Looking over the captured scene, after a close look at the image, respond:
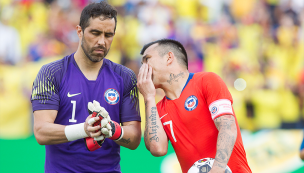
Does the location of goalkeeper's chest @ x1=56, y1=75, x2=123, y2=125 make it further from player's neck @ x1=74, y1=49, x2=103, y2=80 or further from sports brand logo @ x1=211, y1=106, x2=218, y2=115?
sports brand logo @ x1=211, y1=106, x2=218, y2=115

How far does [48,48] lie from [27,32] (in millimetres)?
1218

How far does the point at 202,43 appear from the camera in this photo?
395 inches

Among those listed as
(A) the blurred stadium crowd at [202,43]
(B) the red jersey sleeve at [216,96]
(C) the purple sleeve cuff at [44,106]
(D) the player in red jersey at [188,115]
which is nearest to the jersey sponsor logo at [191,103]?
(D) the player in red jersey at [188,115]

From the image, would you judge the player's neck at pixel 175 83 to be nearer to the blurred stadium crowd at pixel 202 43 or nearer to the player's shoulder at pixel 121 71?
the player's shoulder at pixel 121 71

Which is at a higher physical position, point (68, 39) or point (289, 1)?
point (289, 1)

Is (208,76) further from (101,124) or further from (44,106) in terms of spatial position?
(44,106)

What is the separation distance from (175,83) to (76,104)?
1.16 metres

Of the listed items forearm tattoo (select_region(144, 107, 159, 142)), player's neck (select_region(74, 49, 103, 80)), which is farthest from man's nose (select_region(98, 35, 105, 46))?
forearm tattoo (select_region(144, 107, 159, 142))

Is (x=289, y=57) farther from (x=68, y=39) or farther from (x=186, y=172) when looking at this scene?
(x=186, y=172)

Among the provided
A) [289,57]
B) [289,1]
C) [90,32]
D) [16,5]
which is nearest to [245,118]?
[289,57]

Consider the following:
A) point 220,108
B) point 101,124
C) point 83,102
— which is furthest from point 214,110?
point 83,102

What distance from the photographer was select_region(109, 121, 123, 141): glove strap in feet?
10.2

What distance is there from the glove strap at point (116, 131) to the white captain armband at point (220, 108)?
0.97 metres

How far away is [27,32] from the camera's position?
979cm
